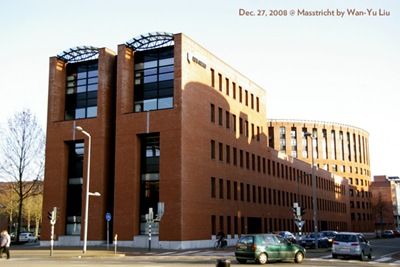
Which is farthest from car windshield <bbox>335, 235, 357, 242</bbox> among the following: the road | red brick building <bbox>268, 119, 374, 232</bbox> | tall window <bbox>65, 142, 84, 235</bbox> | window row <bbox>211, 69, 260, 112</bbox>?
red brick building <bbox>268, 119, 374, 232</bbox>

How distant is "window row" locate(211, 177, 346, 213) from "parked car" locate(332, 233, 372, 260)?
18625 millimetres

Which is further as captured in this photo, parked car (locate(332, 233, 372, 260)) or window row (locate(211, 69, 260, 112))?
window row (locate(211, 69, 260, 112))

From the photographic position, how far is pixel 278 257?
2423 centimetres

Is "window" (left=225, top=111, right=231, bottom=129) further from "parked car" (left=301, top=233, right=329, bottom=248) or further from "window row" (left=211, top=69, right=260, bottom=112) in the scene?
"parked car" (left=301, top=233, right=329, bottom=248)

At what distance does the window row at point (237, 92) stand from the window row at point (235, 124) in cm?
219

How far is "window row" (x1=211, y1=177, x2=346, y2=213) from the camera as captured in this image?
156 feet

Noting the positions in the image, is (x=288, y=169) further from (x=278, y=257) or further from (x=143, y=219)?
(x=278, y=257)

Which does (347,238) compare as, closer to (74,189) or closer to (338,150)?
(74,189)

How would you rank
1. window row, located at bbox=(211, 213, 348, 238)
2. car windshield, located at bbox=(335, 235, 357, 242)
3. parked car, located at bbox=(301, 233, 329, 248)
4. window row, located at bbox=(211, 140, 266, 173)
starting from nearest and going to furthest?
car windshield, located at bbox=(335, 235, 357, 242)
parked car, located at bbox=(301, 233, 329, 248)
window row, located at bbox=(211, 213, 348, 238)
window row, located at bbox=(211, 140, 266, 173)

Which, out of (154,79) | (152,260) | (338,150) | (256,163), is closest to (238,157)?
(256,163)

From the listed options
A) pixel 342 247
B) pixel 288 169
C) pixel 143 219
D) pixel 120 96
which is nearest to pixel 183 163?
pixel 143 219

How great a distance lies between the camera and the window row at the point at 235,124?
47.9 meters

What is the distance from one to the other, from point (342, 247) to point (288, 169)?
42.3 m

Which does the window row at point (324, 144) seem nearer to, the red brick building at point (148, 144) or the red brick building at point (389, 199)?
the red brick building at point (389, 199)
